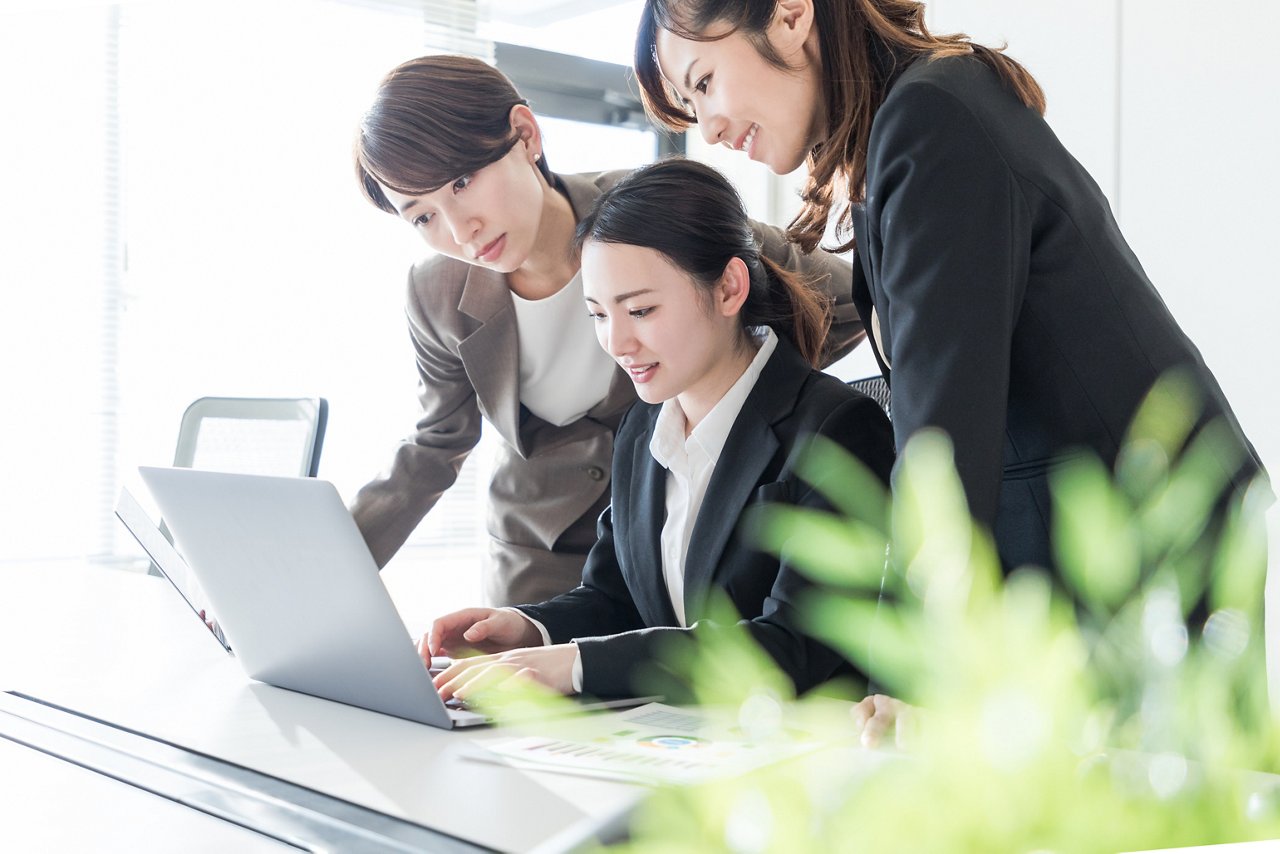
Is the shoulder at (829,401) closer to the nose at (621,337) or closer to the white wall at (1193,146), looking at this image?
the nose at (621,337)

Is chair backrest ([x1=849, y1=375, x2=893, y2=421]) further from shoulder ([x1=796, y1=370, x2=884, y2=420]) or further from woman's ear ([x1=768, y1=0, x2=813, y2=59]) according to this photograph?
woman's ear ([x1=768, y1=0, x2=813, y2=59])

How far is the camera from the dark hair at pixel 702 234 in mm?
1568

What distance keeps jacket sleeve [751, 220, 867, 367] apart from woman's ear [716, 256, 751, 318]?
21 centimetres

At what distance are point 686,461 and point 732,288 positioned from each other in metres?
0.24

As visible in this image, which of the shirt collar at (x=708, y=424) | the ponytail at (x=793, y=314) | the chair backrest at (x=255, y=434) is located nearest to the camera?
the shirt collar at (x=708, y=424)

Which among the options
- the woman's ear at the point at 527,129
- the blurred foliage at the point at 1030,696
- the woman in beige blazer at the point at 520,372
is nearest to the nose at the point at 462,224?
the woman in beige blazer at the point at 520,372

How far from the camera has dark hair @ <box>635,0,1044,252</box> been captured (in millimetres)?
1213

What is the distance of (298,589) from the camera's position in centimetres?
112

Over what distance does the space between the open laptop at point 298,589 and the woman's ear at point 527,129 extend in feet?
2.59

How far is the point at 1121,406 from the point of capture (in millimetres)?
1129

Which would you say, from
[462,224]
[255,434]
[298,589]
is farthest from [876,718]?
[255,434]

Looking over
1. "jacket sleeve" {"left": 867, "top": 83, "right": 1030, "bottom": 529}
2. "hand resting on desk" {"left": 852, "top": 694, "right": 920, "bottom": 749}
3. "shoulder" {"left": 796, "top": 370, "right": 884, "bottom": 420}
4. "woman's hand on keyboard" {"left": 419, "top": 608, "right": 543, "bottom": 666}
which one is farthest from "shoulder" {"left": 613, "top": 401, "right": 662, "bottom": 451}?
"hand resting on desk" {"left": 852, "top": 694, "right": 920, "bottom": 749}

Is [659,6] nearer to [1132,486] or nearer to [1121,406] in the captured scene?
[1121,406]

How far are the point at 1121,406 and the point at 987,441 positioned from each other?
0.19 metres
